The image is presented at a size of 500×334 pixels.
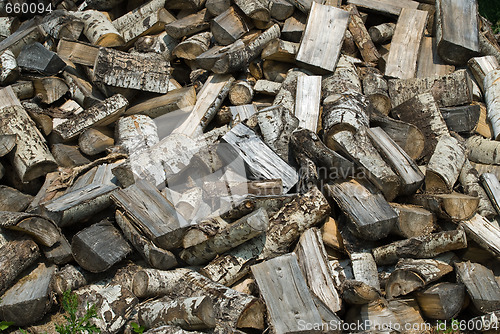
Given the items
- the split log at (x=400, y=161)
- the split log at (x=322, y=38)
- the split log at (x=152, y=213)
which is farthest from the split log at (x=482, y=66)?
the split log at (x=152, y=213)

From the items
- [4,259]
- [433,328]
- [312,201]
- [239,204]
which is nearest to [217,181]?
[239,204]

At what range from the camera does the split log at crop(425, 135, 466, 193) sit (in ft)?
11.7

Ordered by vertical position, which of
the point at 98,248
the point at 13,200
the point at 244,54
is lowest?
the point at 13,200

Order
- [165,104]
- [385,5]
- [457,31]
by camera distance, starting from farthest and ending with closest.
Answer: [385,5] → [457,31] → [165,104]

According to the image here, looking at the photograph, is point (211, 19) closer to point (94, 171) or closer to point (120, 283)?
point (94, 171)

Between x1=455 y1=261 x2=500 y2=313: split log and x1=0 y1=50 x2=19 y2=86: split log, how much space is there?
3.83 m

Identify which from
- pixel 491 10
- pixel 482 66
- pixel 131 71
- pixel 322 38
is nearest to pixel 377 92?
pixel 322 38

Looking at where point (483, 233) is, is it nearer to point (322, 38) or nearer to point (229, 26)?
point (322, 38)

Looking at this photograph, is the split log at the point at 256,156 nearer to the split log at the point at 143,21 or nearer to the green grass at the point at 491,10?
the split log at the point at 143,21

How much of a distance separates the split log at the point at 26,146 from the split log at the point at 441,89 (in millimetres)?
2867

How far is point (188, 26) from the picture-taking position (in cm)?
477

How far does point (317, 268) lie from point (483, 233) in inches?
44.3

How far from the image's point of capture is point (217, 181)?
365 centimetres

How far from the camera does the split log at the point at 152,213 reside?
3.19 m
